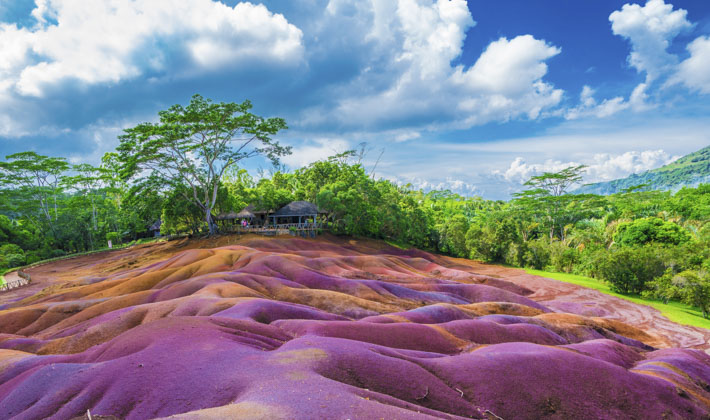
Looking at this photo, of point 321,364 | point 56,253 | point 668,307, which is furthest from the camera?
point 56,253

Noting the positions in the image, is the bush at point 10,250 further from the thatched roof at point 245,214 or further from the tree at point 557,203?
the tree at point 557,203

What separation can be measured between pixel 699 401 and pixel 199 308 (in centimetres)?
1907

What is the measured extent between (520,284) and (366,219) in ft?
79.3

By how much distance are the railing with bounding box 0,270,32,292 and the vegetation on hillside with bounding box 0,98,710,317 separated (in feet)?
24.9

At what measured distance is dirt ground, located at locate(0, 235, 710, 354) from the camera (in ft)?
65.1

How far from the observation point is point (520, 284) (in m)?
31.7

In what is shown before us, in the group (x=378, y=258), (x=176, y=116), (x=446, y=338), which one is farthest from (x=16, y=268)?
(x=446, y=338)

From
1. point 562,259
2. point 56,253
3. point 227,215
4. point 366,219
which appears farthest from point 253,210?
point 562,259

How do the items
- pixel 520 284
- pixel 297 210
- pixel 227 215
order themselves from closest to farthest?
pixel 520 284 < pixel 297 210 < pixel 227 215

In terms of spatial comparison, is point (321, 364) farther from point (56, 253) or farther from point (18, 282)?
point (56, 253)

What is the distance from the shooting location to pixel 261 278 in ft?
70.9

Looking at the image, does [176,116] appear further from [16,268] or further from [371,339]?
[371,339]

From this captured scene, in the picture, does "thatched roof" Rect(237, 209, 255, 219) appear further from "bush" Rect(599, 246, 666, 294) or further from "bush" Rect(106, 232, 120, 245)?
"bush" Rect(599, 246, 666, 294)

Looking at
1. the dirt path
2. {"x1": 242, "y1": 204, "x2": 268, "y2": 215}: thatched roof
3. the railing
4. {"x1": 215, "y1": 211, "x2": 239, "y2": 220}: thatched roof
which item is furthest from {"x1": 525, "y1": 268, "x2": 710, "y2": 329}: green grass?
the railing
